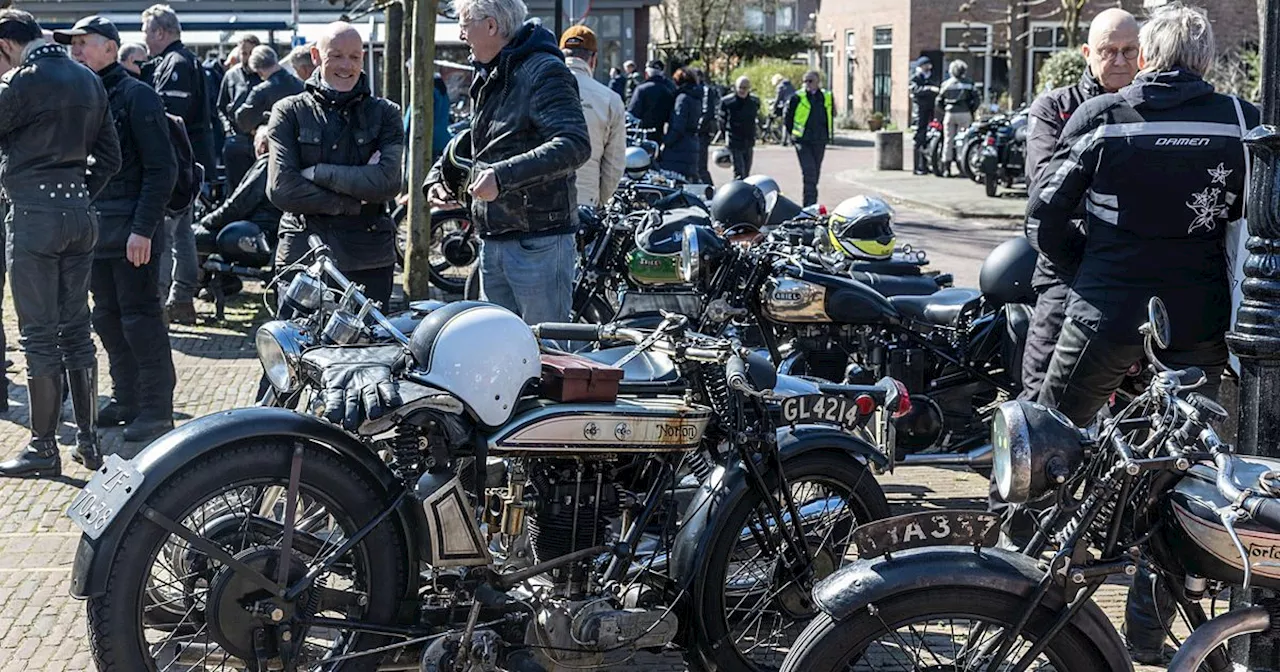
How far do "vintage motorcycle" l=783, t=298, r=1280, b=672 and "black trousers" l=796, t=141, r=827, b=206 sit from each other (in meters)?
14.5

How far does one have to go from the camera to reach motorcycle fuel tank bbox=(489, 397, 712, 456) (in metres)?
3.60

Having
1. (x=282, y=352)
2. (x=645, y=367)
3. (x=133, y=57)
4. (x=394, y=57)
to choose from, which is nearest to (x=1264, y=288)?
(x=645, y=367)

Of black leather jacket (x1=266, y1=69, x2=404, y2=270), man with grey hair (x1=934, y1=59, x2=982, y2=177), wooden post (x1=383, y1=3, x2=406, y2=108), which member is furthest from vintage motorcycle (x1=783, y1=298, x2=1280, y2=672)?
man with grey hair (x1=934, y1=59, x2=982, y2=177)

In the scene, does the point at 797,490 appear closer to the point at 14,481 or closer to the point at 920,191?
the point at 14,481

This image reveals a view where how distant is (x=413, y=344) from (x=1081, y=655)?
1.78 metres

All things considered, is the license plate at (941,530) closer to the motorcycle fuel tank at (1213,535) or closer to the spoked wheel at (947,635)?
the spoked wheel at (947,635)

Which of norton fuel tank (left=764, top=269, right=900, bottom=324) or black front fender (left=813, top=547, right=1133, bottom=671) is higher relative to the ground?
norton fuel tank (left=764, top=269, right=900, bottom=324)

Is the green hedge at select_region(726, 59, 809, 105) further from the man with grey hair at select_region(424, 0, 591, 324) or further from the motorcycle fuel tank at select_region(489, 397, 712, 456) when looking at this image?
the motorcycle fuel tank at select_region(489, 397, 712, 456)

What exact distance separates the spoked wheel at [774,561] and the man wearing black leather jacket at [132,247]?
3.66 m

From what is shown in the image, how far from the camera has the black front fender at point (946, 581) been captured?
9.71 feet

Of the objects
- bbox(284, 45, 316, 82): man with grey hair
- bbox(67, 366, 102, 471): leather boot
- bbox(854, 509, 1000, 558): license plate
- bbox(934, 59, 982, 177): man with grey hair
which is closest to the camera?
bbox(854, 509, 1000, 558): license plate

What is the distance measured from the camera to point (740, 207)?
26.4 feet

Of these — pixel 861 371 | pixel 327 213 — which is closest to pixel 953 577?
pixel 861 371

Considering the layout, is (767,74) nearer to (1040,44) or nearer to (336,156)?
(1040,44)
